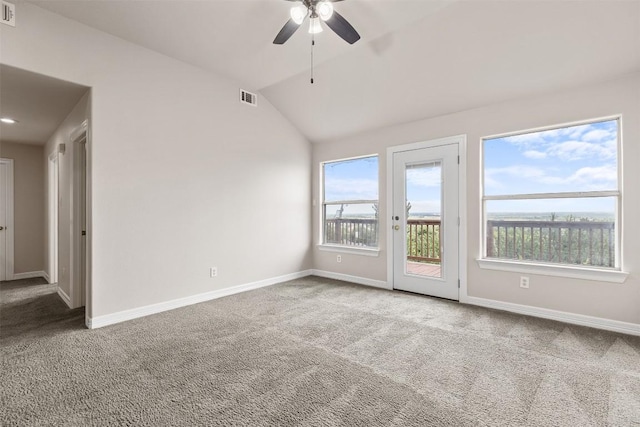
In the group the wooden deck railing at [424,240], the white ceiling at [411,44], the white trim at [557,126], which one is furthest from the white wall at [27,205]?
the white trim at [557,126]

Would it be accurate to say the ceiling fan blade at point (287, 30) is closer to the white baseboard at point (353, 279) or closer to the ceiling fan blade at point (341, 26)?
the ceiling fan blade at point (341, 26)

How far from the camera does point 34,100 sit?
10.5 ft

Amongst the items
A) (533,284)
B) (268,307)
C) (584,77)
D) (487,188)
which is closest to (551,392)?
(533,284)

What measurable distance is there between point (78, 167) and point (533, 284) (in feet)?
18.1

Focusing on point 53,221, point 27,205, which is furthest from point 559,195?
point 27,205

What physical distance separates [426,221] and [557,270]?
1502 mm

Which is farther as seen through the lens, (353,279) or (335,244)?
(335,244)

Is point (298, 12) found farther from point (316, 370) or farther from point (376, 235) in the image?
point (376, 235)

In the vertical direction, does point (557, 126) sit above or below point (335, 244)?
above

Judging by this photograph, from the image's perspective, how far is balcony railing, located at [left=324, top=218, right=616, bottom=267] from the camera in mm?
2945

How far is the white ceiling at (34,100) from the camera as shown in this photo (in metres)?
2.73

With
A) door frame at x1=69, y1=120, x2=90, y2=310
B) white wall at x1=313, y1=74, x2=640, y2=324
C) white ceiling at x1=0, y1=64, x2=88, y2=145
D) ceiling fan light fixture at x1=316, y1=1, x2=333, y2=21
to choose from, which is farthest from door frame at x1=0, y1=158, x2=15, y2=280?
white wall at x1=313, y1=74, x2=640, y2=324

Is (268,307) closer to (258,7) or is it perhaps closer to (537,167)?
(258,7)

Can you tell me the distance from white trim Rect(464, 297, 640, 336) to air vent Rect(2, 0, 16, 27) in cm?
531
